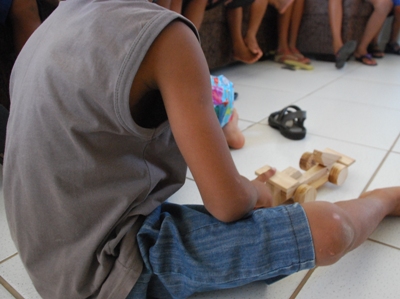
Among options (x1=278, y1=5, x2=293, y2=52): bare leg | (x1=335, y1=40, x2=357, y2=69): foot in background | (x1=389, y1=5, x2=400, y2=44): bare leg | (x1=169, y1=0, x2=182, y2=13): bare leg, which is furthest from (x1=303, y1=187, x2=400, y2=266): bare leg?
(x1=389, y1=5, x2=400, y2=44): bare leg

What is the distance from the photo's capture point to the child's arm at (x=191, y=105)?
42 centimetres

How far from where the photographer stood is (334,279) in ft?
1.90

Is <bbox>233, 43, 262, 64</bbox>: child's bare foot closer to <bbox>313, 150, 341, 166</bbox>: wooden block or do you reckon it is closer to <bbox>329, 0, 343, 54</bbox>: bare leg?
<bbox>329, 0, 343, 54</bbox>: bare leg

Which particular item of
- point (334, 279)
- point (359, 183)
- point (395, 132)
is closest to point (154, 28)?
point (334, 279)

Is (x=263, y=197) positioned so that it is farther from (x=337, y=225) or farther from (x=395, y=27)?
(x=395, y=27)

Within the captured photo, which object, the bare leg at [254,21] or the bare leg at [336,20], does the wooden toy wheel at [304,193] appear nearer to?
the bare leg at [254,21]

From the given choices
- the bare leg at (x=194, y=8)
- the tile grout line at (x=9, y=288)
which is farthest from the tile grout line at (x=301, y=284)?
the bare leg at (x=194, y=8)

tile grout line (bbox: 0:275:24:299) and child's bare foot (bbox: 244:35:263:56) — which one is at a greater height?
child's bare foot (bbox: 244:35:263:56)

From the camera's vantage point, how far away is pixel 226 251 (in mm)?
486

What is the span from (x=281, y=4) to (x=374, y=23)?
608mm

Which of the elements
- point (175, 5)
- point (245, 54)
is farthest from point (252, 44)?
point (175, 5)

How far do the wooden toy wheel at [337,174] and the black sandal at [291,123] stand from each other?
271 mm

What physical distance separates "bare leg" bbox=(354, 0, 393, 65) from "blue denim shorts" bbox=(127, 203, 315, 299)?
196 centimetres

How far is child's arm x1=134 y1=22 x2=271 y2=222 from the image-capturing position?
417mm
